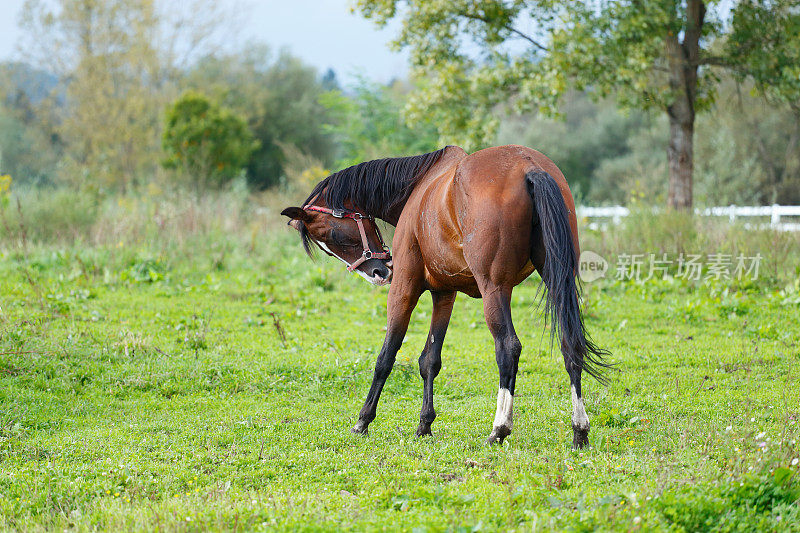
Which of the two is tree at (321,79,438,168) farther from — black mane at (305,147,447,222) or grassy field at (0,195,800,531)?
black mane at (305,147,447,222)

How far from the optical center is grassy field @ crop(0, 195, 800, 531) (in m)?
3.23

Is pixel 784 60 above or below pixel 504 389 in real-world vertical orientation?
above

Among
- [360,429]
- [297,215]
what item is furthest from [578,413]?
[297,215]

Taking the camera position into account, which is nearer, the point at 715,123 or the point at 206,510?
the point at 206,510

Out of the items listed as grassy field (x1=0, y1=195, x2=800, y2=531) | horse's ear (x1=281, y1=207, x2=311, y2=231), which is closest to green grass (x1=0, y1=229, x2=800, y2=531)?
grassy field (x1=0, y1=195, x2=800, y2=531)

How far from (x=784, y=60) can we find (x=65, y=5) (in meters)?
25.2

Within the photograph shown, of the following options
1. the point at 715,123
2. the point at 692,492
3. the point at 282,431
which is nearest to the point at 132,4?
the point at 715,123

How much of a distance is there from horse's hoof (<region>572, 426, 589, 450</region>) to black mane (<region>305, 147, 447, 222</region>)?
206 centimetres

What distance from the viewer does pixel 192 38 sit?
94.5 feet

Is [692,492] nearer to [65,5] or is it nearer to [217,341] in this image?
[217,341]

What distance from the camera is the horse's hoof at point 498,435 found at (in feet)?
14.1

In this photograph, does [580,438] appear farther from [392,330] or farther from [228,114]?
[228,114]

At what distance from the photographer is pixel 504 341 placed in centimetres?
423

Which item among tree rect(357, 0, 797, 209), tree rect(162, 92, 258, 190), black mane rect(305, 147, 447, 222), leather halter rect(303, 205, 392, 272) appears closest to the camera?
black mane rect(305, 147, 447, 222)
